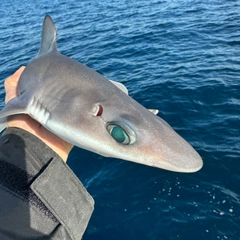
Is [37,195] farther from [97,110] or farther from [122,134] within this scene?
[97,110]

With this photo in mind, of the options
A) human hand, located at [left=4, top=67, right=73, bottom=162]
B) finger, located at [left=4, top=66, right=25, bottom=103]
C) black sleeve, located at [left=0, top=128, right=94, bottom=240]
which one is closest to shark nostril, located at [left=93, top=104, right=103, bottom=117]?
black sleeve, located at [left=0, top=128, right=94, bottom=240]

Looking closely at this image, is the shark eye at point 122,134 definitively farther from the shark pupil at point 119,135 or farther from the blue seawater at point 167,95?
the blue seawater at point 167,95

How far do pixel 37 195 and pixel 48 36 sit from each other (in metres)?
3.14

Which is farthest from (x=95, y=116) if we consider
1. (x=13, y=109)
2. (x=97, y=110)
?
(x=13, y=109)

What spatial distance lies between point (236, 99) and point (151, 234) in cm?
550

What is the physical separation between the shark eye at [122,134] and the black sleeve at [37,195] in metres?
0.60

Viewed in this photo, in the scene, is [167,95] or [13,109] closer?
[13,109]

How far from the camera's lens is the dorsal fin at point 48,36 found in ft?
16.6

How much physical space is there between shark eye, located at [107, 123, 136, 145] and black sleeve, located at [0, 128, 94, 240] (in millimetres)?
604

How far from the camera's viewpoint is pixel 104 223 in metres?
6.38

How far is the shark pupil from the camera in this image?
3.11 metres

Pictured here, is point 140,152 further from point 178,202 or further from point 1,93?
point 1,93

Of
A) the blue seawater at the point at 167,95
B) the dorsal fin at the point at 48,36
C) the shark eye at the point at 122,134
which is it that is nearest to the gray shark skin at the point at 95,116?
the shark eye at the point at 122,134

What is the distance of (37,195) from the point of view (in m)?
2.84
